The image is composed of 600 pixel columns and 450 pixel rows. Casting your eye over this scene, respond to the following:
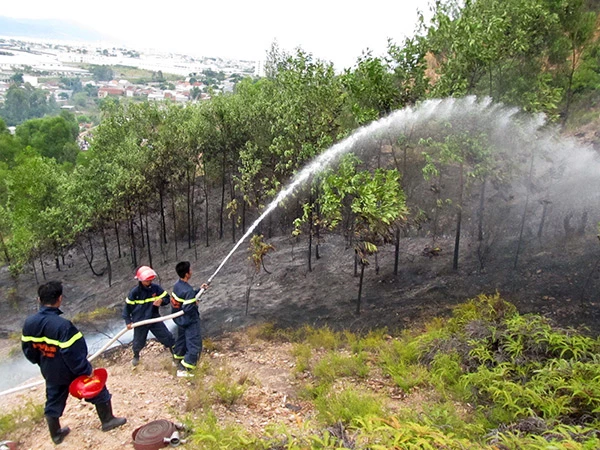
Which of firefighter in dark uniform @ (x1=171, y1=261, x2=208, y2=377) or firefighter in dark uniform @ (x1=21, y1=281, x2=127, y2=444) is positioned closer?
firefighter in dark uniform @ (x1=21, y1=281, x2=127, y2=444)

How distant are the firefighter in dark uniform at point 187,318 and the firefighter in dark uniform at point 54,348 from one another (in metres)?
2.13

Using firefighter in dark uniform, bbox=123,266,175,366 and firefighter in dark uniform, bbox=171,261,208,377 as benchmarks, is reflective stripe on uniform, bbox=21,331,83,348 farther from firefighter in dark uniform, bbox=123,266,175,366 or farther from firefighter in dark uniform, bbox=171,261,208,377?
firefighter in dark uniform, bbox=171,261,208,377

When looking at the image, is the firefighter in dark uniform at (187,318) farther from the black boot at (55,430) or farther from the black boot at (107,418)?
the black boot at (55,430)

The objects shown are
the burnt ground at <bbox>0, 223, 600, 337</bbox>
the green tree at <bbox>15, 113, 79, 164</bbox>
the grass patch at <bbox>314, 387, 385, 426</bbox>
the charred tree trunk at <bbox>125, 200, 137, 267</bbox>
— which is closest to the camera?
the grass patch at <bbox>314, 387, 385, 426</bbox>

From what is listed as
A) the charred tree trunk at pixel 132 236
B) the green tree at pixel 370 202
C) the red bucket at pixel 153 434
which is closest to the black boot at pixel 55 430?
the red bucket at pixel 153 434

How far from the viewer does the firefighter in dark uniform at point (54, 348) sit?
5223 millimetres

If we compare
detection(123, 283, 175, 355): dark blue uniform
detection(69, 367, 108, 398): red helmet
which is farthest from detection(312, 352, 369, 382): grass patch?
detection(69, 367, 108, 398): red helmet

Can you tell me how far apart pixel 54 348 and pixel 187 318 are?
250 cm

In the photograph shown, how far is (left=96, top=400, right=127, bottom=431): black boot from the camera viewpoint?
227 inches

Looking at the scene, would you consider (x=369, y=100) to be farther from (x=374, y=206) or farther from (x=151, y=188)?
(x=151, y=188)

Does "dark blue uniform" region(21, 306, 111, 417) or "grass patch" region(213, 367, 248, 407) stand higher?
"dark blue uniform" region(21, 306, 111, 417)

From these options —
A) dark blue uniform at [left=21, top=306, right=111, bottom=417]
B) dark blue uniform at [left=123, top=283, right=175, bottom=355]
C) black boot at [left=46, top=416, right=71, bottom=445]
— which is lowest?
black boot at [left=46, top=416, right=71, bottom=445]

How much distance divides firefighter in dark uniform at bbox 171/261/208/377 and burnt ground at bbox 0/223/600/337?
3.49m

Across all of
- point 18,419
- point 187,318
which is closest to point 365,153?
point 187,318
